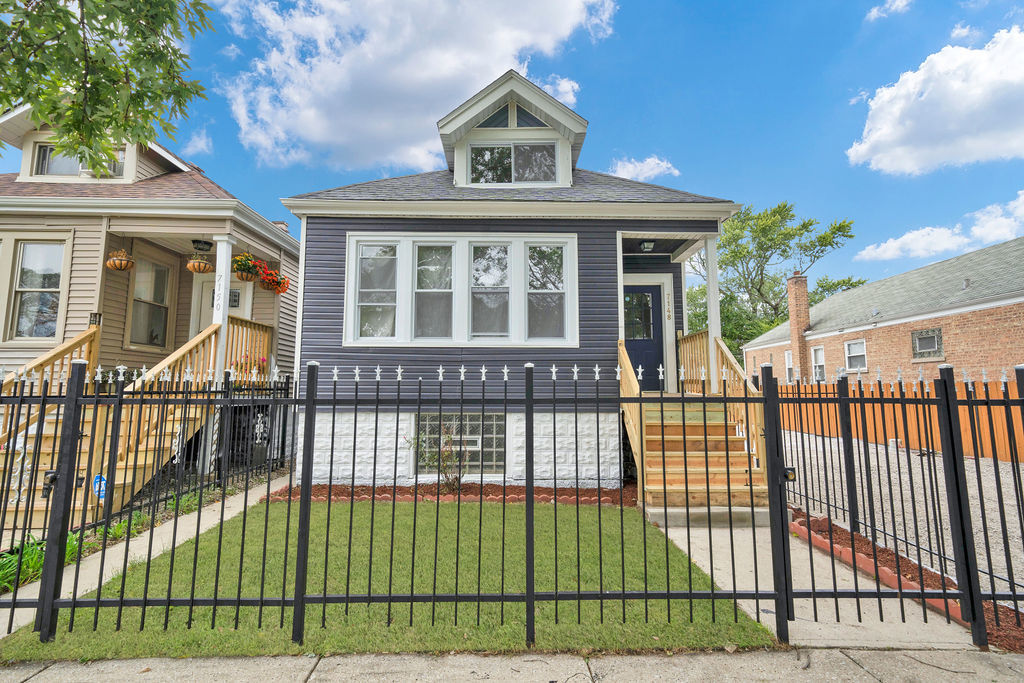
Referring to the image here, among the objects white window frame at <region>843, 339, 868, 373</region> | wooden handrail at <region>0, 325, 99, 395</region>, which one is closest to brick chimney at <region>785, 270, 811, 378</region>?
white window frame at <region>843, 339, 868, 373</region>

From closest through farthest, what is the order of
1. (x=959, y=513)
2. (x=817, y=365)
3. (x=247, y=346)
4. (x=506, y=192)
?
(x=959, y=513) < (x=506, y=192) < (x=247, y=346) < (x=817, y=365)

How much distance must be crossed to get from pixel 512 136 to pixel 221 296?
6.30 metres

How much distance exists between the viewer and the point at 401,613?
3.51 meters

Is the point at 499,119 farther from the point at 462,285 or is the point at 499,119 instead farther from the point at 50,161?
the point at 50,161

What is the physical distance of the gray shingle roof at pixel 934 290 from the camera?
13.4 m

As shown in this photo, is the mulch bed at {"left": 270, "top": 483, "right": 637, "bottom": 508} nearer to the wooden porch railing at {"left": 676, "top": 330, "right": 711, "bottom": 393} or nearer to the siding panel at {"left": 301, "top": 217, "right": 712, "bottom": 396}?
the siding panel at {"left": 301, "top": 217, "right": 712, "bottom": 396}

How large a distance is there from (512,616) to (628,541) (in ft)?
7.04

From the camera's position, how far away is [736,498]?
6105mm

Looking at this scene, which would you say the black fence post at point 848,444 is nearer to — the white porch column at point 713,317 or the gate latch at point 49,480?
the white porch column at point 713,317

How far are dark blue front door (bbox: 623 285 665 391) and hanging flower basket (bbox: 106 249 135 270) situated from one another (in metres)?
9.65

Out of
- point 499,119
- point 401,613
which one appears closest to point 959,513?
point 401,613

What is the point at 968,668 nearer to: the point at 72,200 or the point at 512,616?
the point at 512,616

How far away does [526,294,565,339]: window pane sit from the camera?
8539 mm

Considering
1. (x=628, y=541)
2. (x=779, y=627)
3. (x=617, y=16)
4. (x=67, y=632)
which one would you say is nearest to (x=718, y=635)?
(x=779, y=627)
